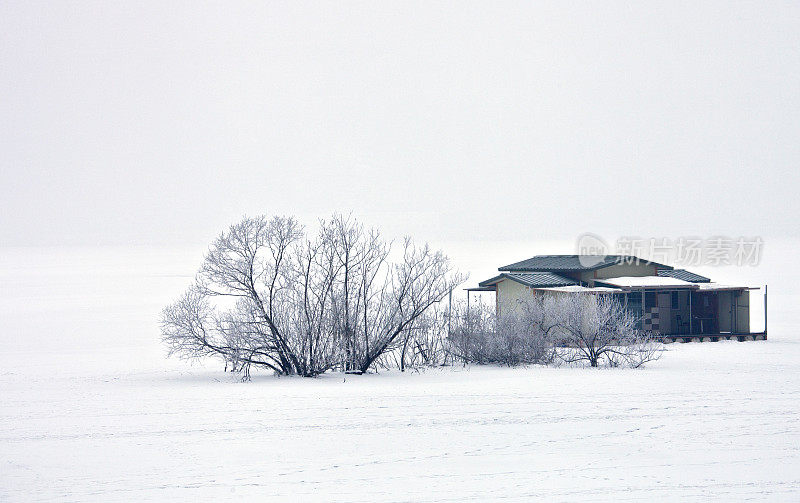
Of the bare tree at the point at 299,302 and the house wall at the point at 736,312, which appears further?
the house wall at the point at 736,312

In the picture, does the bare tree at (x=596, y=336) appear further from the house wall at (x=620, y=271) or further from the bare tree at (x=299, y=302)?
the house wall at (x=620, y=271)

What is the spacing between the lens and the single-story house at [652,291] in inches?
1294

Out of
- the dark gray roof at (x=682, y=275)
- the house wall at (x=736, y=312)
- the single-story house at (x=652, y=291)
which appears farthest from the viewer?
the dark gray roof at (x=682, y=275)

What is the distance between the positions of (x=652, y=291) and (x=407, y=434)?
19.4m

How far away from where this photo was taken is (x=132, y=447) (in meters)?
14.3

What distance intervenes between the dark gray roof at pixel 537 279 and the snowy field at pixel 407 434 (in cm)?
669

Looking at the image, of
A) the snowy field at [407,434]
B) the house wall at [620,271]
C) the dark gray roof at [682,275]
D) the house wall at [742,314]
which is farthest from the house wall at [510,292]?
the house wall at [742,314]

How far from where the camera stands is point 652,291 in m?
32.8

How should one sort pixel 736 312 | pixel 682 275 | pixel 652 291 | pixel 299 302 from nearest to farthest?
1. pixel 299 302
2. pixel 652 291
3. pixel 736 312
4. pixel 682 275

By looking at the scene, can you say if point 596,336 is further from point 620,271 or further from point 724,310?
point 724,310

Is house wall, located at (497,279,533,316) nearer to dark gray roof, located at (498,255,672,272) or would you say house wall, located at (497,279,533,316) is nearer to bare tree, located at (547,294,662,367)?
dark gray roof, located at (498,255,672,272)

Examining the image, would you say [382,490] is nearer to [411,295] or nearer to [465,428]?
[465,428]

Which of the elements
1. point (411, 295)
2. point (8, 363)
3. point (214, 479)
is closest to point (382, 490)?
point (214, 479)

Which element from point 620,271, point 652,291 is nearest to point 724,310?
point 652,291
